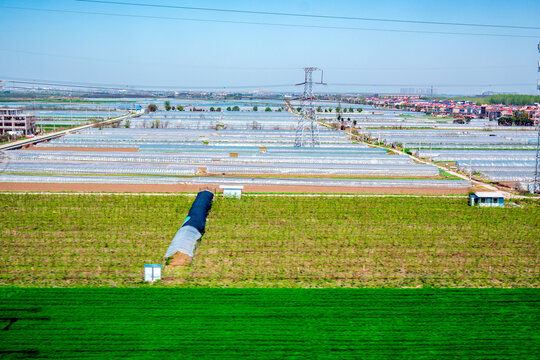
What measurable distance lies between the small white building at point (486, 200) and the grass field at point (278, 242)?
440mm

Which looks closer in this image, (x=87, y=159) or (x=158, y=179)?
(x=158, y=179)

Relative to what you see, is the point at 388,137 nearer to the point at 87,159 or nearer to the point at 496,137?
the point at 496,137

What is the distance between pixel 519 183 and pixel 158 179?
1557cm

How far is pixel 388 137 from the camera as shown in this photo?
37594 mm

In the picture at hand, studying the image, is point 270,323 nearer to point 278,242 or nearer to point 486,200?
point 278,242

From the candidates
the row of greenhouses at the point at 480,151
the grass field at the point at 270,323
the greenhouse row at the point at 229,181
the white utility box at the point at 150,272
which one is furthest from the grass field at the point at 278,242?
the row of greenhouses at the point at 480,151

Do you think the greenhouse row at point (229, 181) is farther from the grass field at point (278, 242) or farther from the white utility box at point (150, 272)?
the white utility box at point (150, 272)

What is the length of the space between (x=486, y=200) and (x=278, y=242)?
899cm

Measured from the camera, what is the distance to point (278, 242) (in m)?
12.5

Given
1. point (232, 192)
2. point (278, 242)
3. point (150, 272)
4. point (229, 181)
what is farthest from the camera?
point (229, 181)

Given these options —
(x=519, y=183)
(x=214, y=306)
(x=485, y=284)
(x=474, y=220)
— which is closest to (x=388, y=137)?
(x=519, y=183)

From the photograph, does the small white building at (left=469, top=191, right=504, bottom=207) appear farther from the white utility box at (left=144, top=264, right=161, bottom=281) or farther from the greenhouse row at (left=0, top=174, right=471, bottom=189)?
the white utility box at (left=144, top=264, right=161, bottom=281)

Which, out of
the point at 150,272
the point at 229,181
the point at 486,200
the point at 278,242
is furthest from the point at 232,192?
the point at 486,200

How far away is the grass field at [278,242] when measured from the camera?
400 inches
